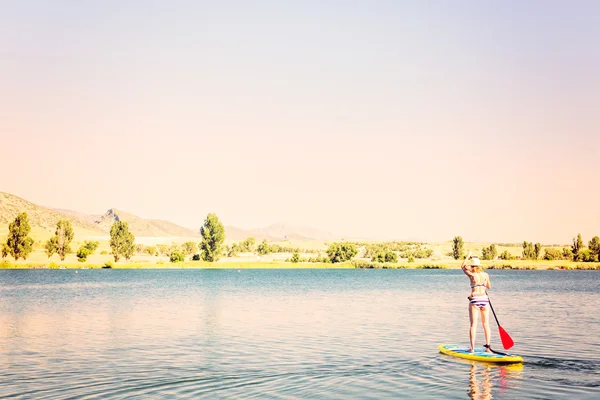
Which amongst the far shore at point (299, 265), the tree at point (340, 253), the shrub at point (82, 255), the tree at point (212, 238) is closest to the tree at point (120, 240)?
the far shore at point (299, 265)

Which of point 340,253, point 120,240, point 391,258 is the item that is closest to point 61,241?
point 120,240

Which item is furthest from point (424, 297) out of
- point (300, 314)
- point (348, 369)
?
point (348, 369)

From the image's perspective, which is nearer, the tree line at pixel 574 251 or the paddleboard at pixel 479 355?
the paddleboard at pixel 479 355

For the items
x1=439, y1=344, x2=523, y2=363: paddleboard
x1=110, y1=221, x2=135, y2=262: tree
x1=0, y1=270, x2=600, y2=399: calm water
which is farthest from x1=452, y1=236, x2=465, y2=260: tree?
x1=439, y1=344, x2=523, y2=363: paddleboard

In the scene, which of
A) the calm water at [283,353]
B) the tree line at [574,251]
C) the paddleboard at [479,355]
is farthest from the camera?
the tree line at [574,251]

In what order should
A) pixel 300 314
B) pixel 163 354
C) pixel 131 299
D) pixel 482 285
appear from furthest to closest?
pixel 131 299
pixel 300 314
pixel 163 354
pixel 482 285

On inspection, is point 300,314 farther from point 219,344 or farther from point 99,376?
point 99,376

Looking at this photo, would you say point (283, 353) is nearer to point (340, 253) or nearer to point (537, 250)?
point (340, 253)

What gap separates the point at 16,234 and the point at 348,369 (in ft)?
465

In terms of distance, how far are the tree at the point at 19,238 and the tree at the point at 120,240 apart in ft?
66.0

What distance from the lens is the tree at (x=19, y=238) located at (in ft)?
480

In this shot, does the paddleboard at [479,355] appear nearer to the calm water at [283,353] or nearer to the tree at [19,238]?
the calm water at [283,353]

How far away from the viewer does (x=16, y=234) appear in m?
147

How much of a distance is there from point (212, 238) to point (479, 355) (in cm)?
13998
